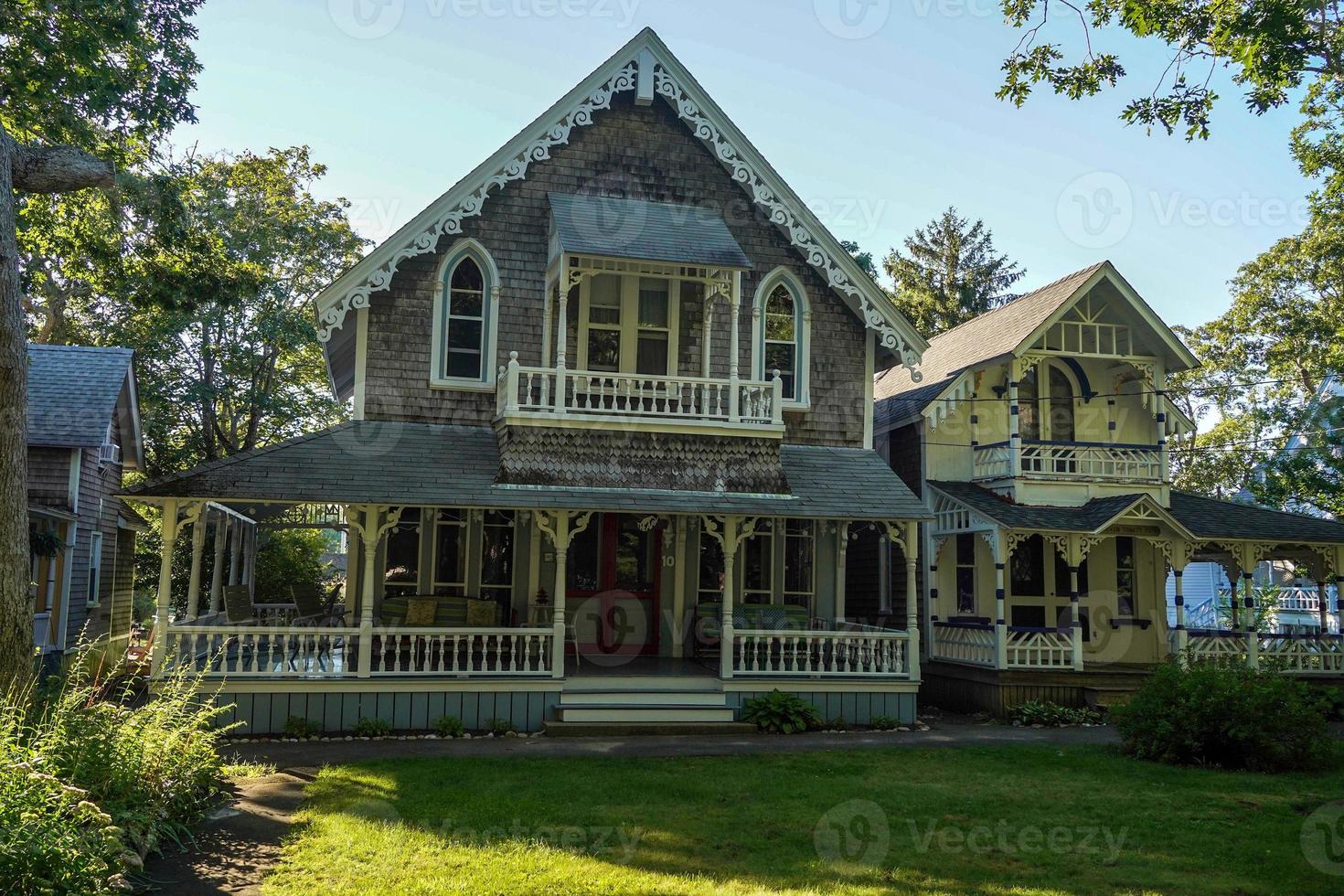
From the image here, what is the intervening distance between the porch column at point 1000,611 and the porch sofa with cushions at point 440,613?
850 centimetres

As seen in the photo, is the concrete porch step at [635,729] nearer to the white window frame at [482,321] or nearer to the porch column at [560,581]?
the porch column at [560,581]

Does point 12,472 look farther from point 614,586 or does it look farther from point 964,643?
point 964,643

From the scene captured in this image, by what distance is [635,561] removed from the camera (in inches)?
711

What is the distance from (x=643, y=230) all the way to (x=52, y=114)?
905cm

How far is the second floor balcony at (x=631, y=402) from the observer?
611 inches

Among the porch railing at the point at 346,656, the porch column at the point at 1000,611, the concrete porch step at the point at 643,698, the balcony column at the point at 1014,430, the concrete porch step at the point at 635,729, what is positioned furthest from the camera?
the balcony column at the point at 1014,430

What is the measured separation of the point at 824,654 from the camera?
17.1 metres

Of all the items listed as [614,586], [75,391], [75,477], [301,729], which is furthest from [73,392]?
[614,586]

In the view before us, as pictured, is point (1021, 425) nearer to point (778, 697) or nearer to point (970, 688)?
point (970, 688)

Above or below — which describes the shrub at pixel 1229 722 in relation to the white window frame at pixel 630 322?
below

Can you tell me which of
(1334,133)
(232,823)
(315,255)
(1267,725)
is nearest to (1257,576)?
(1334,133)

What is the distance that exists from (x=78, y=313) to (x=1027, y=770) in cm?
3104

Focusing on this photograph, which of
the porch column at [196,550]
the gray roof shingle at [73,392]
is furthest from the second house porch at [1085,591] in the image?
A: the gray roof shingle at [73,392]

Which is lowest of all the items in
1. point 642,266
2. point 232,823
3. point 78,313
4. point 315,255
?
point 232,823
